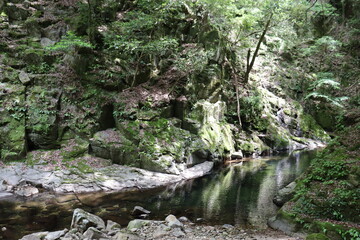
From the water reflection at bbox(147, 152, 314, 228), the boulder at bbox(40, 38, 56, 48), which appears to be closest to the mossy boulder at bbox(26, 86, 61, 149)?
the boulder at bbox(40, 38, 56, 48)

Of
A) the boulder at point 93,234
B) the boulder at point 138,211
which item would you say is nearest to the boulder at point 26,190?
the boulder at point 138,211

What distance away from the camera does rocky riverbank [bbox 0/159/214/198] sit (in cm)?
1061

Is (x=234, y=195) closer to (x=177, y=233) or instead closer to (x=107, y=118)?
(x=177, y=233)

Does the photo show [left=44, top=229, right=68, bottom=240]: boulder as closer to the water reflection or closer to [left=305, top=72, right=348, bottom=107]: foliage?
the water reflection

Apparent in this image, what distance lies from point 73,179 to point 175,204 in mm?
4985

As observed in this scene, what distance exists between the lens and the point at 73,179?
11398 mm

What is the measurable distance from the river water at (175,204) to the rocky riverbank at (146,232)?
80 centimetres

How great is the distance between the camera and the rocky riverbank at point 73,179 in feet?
34.8

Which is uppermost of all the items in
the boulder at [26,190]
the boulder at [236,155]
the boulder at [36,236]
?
the boulder at [236,155]

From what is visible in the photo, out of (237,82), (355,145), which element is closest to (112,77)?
(237,82)

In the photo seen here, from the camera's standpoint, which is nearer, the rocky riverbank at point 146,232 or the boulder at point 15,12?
the rocky riverbank at point 146,232

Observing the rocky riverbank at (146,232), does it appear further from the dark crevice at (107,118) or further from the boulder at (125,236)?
the dark crevice at (107,118)

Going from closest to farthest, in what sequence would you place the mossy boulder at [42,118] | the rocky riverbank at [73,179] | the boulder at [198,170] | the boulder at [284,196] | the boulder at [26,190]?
the boulder at [284,196]
the boulder at [26,190]
the rocky riverbank at [73,179]
the mossy boulder at [42,118]
the boulder at [198,170]

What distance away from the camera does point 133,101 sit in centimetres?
1559
